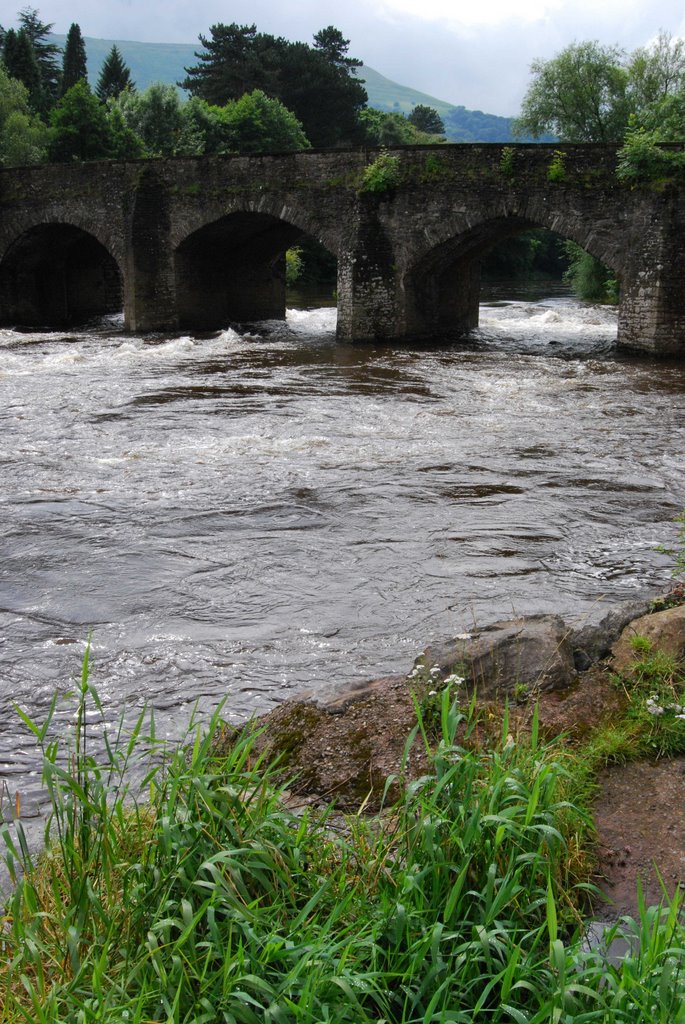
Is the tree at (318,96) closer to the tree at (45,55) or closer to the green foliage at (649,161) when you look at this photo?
the tree at (45,55)

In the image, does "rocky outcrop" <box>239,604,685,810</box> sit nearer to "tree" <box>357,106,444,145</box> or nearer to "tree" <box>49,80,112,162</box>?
"tree" <box>49,80,112,162</box>

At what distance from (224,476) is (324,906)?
7520 millimetres

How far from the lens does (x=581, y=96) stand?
109 feet

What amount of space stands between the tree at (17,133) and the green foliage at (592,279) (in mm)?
22429

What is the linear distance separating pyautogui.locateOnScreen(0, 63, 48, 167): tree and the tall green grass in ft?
132

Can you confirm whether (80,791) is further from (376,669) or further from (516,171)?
(516,171)

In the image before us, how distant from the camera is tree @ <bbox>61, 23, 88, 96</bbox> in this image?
64.0 metres

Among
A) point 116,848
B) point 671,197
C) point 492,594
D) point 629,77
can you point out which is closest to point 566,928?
point 116,848

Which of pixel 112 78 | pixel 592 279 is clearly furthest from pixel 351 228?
pixel 112 78

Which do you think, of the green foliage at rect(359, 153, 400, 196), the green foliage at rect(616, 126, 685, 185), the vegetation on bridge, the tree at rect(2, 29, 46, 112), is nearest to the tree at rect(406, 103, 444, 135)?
the vegetation on bridge

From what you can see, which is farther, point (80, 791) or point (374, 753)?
point (374, 753)

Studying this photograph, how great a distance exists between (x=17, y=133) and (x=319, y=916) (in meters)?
43.1

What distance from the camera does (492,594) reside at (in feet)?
23.1

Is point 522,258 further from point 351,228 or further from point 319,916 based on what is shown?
point 319,916
